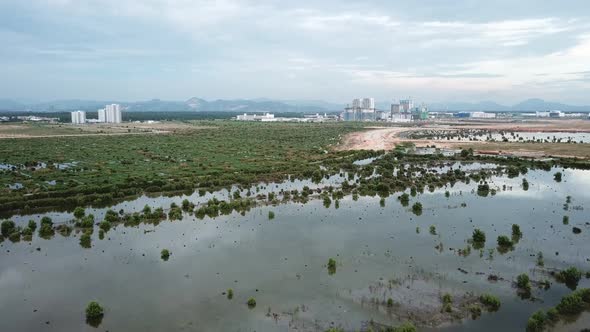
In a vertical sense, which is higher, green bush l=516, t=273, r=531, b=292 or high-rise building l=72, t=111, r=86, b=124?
high-rise building l=72, t=111, r=86, b=124

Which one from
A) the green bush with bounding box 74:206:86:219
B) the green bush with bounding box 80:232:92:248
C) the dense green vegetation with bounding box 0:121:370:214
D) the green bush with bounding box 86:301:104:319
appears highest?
the dense green vegetation with bounding box 0:121:370:214

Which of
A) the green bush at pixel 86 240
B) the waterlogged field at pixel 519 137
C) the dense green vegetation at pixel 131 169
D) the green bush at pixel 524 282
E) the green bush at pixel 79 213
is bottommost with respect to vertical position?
the green bush at pixel 86 240

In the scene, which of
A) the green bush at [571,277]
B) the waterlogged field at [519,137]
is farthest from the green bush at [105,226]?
the waterlogged field at [519,137]

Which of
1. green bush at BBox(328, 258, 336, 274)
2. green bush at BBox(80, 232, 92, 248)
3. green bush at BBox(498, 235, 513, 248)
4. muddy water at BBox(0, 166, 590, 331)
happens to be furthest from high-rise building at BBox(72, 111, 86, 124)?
green bush at BBox(498, 235, 513, 248)

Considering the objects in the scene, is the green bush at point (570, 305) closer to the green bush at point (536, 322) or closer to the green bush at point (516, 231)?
the green bush at point (536, 322)

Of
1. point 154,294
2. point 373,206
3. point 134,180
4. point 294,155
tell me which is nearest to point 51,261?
point 154,294

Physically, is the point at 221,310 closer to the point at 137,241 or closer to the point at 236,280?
the point at 236,280

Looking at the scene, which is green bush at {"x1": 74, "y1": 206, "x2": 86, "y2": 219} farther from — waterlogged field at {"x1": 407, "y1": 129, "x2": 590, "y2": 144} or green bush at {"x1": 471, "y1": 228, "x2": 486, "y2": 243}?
waterlogged field at {"x1": 407, "y1": 129, "x2": 590, "y2": 144}

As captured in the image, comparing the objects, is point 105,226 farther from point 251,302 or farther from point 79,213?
point 251,302
